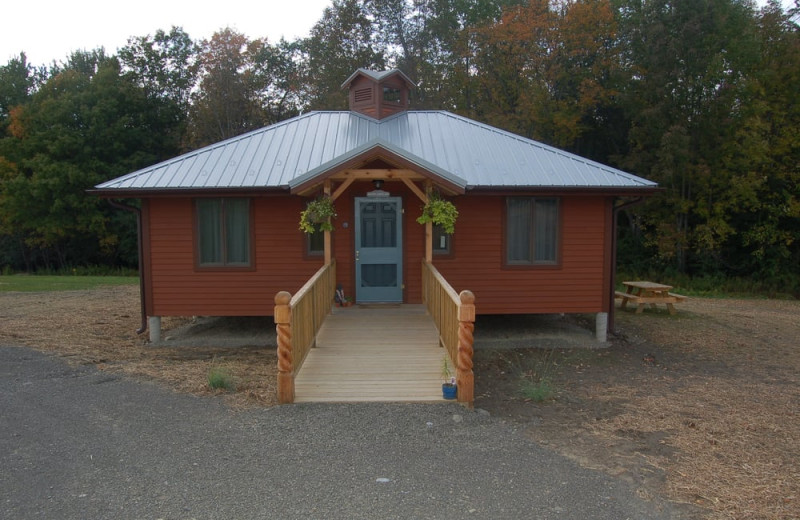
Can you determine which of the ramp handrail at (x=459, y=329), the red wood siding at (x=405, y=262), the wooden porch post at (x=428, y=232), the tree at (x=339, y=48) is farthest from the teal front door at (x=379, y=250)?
the tree at (x=339, y=48)

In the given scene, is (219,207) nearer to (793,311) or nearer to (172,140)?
(793,311)

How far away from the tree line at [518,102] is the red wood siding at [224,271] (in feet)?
52.2

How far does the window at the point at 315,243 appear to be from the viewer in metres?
11.2

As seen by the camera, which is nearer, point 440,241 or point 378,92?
point 440,241

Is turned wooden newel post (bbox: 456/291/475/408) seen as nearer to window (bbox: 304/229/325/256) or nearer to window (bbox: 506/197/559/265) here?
window (bbox: 506/197/559/265)

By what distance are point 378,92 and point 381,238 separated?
4.19 m

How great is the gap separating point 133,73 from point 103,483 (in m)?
32.1

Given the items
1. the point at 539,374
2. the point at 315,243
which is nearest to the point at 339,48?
the point at 315,243

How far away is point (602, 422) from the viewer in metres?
6.51

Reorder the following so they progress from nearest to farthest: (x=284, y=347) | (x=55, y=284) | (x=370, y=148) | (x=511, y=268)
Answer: (x=284, y=347) → (x=370, y=148) → (x=511, y=268) → (x=55, y=284)

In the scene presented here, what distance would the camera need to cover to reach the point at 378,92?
1373 cm

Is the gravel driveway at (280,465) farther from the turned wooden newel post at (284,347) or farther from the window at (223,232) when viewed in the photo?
the window at (223,232)

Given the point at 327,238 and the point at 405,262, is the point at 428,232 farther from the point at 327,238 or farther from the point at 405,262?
the point at 327,238

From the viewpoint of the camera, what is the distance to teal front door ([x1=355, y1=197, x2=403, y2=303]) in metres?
11.3
